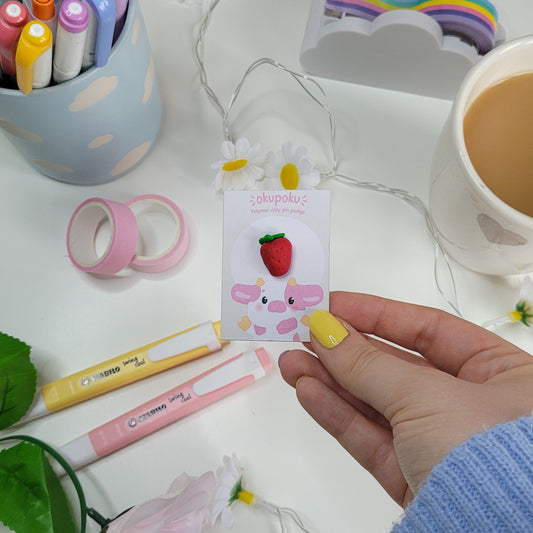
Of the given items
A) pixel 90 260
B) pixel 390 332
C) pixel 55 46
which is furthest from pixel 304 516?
pixel 55 46

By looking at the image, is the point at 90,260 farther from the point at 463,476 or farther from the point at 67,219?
the point at 463,476

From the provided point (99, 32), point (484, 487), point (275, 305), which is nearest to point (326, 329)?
point (275, 305)

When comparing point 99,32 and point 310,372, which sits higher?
point 99,32

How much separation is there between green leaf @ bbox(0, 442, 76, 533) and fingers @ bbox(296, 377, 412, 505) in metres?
0.22

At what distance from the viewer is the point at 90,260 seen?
549mm

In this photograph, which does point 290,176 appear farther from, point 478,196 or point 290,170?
point 478,196

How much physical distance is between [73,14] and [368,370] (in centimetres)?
30

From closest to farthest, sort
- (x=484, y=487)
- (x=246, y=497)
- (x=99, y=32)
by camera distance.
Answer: (x=484, y=487) → (x=99, y=32) → (x=246, y=497)

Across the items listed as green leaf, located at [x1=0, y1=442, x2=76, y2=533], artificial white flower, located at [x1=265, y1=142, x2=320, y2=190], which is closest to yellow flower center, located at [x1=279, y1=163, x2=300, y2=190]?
artificial white flower, located at [x1=265, y1=142, x2=320, y2=190]

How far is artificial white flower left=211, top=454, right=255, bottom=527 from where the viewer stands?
491 millimetres

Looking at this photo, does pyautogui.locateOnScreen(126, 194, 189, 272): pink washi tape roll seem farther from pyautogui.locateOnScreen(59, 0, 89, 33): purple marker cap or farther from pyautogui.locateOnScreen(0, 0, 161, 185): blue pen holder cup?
pyautogui.locateOnScreen(59, 0, 89, 33): purple marker cap

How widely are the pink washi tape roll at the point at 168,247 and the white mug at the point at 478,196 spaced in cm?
23

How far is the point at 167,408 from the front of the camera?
522 millimetres

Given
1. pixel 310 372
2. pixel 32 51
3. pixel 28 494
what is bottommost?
pixel 28 494
